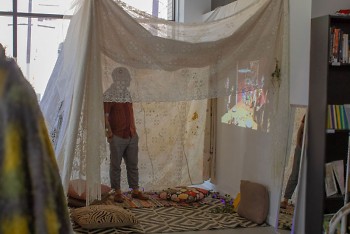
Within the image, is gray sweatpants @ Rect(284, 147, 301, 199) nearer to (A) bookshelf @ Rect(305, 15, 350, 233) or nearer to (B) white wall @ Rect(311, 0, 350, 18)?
(A) bookshelf @ Rect(305, 15, 350, 233)

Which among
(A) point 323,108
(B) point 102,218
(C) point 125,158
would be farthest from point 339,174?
(B) point 102,218

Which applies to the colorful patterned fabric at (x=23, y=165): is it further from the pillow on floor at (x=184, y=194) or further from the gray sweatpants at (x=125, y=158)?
the pillow on floor at (x=184, y=194)

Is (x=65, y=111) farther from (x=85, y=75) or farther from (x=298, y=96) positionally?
(x=298, y=96)

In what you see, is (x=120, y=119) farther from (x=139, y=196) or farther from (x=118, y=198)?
(x=139, y=196)

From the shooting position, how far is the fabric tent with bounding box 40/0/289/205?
10.2 ft

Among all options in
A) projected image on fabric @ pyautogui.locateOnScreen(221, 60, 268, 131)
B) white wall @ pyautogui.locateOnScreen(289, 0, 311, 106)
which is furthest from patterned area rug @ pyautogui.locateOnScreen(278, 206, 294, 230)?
white wall @ pyautogui.locateOnScreen(289, 0, 311, 106)

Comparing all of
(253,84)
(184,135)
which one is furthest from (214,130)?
(253,84)

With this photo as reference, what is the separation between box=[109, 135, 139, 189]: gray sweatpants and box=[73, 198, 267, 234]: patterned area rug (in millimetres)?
393

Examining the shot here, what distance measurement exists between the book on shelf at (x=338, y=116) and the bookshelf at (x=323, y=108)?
29 millimetres

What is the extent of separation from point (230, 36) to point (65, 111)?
4.50ft

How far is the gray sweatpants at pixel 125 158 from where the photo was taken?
412 cm

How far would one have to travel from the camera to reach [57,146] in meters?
3.15

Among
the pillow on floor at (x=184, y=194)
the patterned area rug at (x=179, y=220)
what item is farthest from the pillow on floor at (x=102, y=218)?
the pillow on floor at (x=184, y=194)

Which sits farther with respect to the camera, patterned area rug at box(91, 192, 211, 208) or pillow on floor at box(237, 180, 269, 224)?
patterned area rug at box(91, 192, 211, 208)
